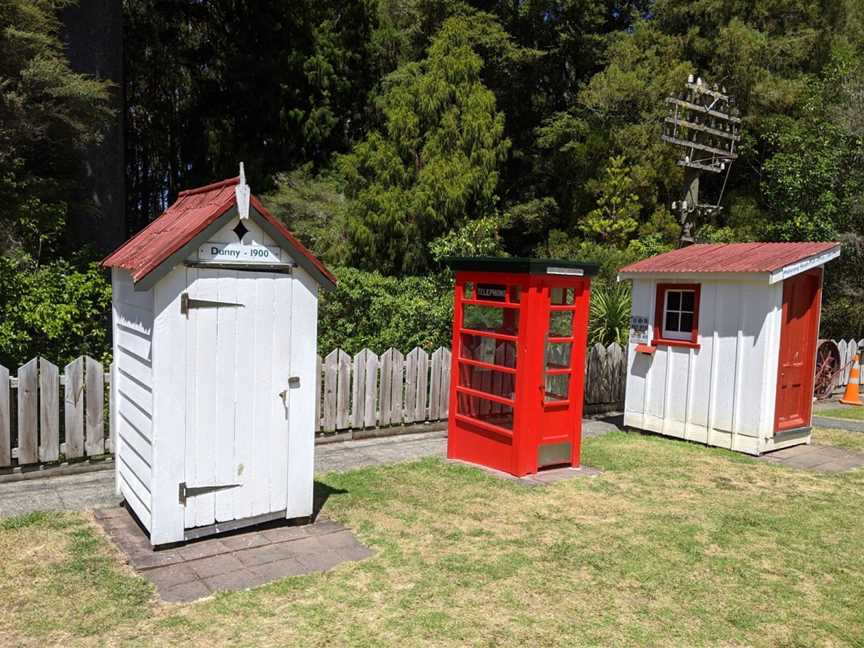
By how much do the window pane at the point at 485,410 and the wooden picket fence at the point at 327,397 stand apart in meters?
1.35

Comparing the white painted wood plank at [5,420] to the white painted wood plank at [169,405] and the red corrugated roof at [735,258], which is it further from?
the red corrugated roof at [735,258]

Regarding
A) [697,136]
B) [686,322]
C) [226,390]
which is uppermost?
[697,136]

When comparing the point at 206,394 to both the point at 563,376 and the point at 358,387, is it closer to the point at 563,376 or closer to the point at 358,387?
the point at 358,387

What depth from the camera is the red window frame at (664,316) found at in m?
9.27

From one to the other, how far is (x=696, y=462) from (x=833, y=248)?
11.5ft

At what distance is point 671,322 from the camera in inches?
382

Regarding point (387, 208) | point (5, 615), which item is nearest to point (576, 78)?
point (387, 208)

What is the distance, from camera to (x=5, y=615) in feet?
13.3

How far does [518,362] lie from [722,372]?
3.38 metres

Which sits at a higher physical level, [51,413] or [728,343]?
[728,343]

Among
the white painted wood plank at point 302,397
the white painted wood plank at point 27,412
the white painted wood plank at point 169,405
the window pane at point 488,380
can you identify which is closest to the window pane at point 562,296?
the window pane at point 488,380

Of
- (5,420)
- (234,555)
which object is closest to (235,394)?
(234,555)

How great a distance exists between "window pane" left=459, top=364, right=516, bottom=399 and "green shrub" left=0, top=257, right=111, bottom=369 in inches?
187

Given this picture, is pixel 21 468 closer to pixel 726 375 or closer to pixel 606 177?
pixel 726 375
